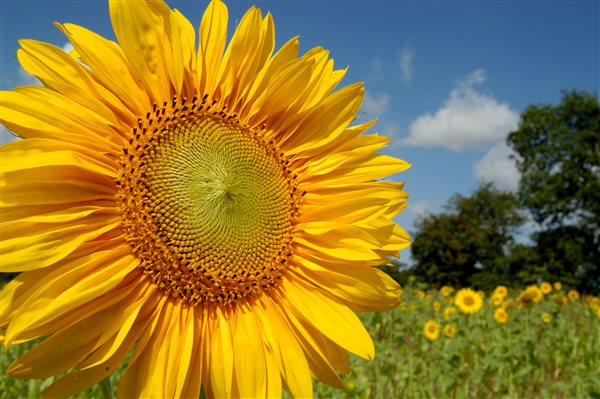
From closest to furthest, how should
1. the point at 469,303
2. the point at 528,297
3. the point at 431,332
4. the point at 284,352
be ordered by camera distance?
the point at 284,352 → the point at 431,332 → the point at 528,297 → the point at 469,303

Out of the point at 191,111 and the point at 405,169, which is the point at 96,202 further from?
the point at 405,169

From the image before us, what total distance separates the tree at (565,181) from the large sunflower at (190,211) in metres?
32.4

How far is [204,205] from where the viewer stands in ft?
5.34

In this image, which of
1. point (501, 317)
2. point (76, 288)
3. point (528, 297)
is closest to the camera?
point (76, 288)

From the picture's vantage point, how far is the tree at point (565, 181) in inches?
1244

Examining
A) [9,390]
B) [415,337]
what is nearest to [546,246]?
[415,337]

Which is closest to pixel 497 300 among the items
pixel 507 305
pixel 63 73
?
pixel 507 305

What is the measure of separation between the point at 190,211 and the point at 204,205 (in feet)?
0.14

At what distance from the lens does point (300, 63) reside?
1738 millimetres

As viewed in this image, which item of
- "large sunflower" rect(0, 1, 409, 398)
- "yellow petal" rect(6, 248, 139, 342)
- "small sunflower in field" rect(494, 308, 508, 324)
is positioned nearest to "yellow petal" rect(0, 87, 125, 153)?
"large sunflower" rect(0, 1, 409, 398)

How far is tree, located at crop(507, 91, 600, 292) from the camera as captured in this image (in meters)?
31.6

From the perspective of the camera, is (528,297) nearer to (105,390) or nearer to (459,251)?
(105,390)

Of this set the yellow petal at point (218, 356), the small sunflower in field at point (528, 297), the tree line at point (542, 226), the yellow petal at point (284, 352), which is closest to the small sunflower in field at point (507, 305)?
the small sunflower in field at point (528, 297)

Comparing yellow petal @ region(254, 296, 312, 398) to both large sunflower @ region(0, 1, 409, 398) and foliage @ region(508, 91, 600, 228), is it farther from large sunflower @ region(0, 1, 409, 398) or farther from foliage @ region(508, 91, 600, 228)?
foliage @ region(508, 91, 600, 228)
